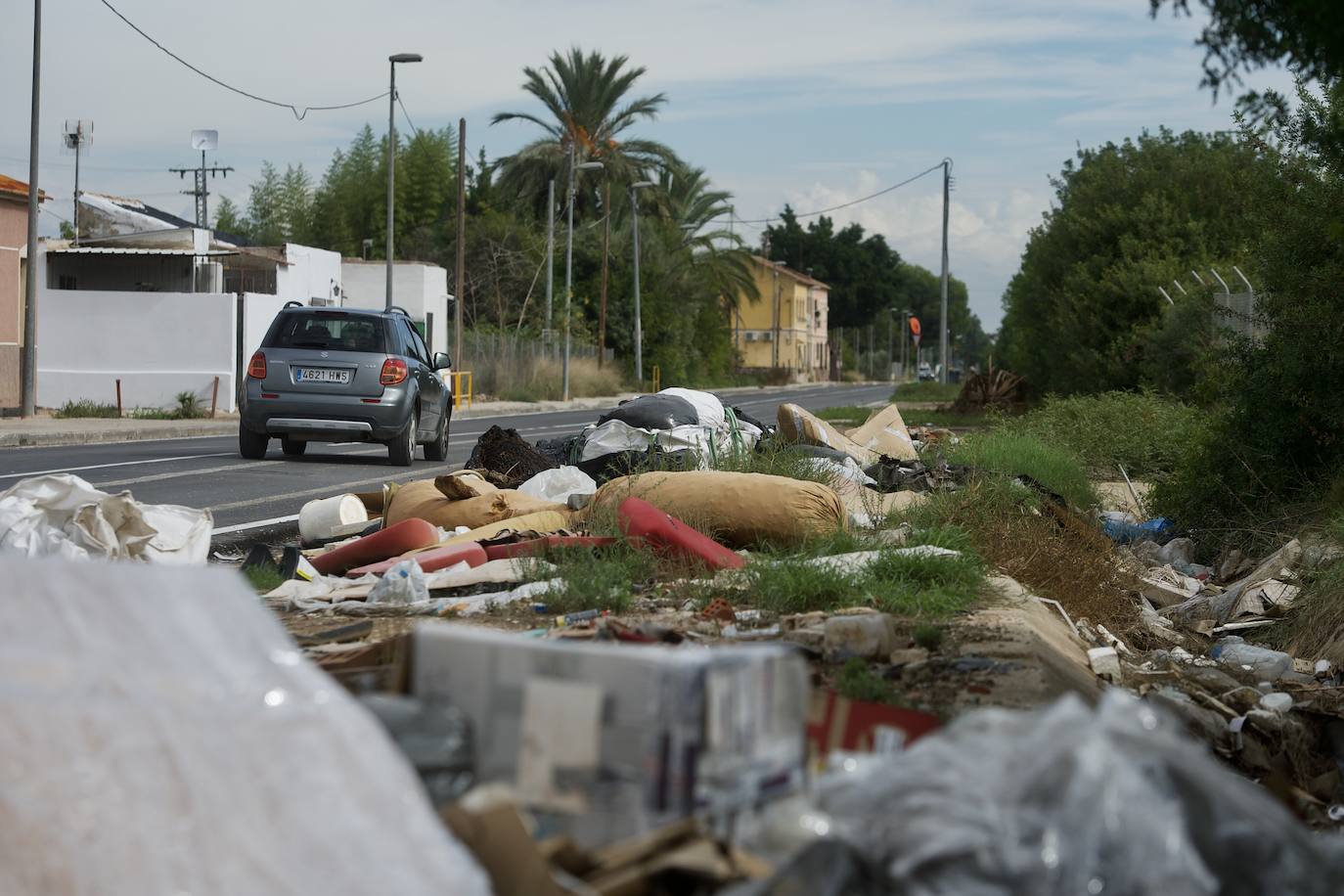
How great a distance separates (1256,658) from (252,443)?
12.2 m

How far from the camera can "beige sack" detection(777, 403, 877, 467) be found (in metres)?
12.3

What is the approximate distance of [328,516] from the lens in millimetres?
9617

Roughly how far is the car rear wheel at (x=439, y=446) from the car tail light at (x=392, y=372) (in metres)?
1.30

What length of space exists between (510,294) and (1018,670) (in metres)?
58.3

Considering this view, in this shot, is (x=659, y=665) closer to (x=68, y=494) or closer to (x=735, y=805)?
(x=735, y=805)

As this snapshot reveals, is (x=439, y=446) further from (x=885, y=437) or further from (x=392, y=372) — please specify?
(x=885, y=437)

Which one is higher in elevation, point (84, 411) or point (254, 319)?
point (254, 319)

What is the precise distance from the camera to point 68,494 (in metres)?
7.20

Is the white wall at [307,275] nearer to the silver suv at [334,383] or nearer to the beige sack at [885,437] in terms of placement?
the silver suv at [334,383]

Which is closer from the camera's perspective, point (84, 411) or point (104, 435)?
point (104, 435)

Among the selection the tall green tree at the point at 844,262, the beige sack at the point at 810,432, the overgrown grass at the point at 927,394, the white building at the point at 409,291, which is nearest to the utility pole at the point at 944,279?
the overgrown grass at the point at 927,394

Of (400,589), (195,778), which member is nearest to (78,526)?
(400,589)

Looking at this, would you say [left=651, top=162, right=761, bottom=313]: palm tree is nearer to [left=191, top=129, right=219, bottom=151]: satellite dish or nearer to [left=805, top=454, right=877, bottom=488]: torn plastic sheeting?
[left=191, top=129, right=219, bottom=151]: satellite dish

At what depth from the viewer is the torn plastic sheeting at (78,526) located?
6.92 m
